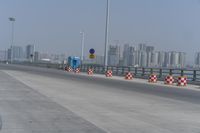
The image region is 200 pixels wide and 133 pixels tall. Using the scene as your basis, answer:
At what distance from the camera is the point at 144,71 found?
56188 millimetres

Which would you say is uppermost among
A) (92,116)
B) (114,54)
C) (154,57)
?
(114,54)

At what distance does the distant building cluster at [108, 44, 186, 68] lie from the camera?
279 ft

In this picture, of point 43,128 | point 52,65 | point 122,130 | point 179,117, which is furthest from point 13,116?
point 52,65

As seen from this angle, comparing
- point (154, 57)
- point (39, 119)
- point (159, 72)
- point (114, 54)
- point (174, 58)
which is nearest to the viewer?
point (39, 119)

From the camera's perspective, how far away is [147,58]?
97625 millimetres

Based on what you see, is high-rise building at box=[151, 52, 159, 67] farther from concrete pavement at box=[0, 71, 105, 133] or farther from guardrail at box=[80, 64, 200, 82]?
concrete pavement at box=[0, 71, 105, 133]

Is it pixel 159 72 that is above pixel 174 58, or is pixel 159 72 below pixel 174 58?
below

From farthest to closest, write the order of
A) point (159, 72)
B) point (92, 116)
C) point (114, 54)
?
point (114, 54), point (159, 72), point (92, 116)

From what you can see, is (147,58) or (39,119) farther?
(147,58)

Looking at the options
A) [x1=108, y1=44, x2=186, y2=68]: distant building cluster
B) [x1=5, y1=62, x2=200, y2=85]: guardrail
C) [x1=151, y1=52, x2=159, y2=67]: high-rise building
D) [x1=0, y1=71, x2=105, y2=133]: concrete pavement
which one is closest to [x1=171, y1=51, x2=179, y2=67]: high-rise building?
[x1=108, y1=44, x2=186, y2=68]: distant building cluster

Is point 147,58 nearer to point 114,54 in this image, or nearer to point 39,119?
point 114,54

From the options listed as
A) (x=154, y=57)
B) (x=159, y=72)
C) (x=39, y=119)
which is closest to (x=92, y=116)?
(x=39, y=119)

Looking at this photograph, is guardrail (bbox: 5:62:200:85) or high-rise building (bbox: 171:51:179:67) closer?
guardrail (bbox: 5:62:200:85)

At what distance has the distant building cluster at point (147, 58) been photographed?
84.9 metres
